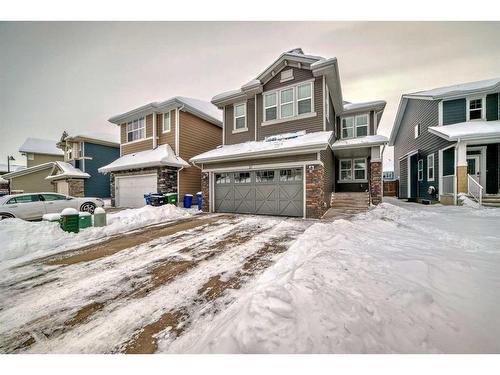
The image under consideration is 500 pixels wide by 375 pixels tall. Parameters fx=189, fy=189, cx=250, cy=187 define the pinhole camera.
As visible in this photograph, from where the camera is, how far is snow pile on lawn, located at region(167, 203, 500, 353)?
1.56 meters

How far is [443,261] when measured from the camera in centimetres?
297

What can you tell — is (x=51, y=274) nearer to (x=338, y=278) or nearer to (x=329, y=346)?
(x=329, y=346)

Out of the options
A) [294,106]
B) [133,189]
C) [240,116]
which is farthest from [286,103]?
[133,189]

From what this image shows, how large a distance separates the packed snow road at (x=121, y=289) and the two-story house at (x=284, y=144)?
11.5 feet

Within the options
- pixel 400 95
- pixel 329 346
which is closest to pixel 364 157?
pixel 400 95

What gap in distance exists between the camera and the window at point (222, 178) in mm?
9641

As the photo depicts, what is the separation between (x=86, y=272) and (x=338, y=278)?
4127 mm

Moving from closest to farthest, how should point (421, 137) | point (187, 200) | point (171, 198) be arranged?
point (171, 198), point (187, 200), point (421, 137)

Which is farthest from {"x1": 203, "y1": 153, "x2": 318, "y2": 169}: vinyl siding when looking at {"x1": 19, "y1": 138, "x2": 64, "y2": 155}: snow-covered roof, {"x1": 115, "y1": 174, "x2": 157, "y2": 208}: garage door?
{"x1": 19, "y1": 138, "x2": 64, "y2": 155}: snow-covered roof

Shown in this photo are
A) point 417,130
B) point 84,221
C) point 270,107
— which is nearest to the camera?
point 84,221

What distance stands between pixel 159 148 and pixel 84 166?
10.2 m

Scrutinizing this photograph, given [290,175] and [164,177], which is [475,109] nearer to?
[290,175]

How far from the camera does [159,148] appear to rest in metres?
12.4

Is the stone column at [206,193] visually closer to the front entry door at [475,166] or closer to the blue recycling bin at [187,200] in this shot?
the blue recycling bin at [187,200]
